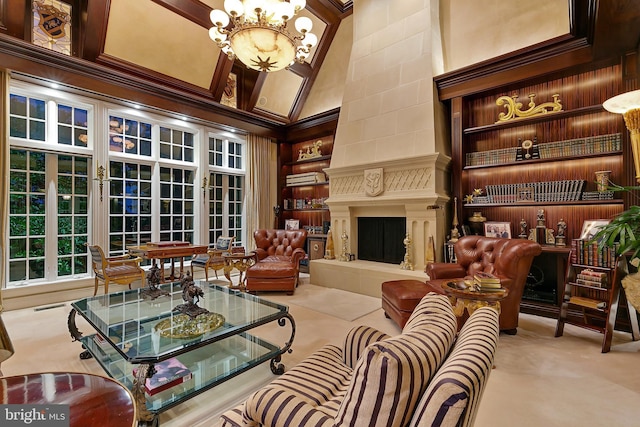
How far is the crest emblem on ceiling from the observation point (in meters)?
3.99

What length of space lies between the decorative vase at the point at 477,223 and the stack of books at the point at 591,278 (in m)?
1.34

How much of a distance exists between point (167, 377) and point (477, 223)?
4.19 meters

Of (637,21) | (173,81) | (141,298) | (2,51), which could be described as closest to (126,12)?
(173,81)

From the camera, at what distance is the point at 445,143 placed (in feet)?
14.9

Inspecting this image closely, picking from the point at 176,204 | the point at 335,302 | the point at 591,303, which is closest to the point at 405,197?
the point at 335,302

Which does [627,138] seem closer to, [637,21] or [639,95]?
[639,95]

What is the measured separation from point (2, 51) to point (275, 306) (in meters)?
4.49

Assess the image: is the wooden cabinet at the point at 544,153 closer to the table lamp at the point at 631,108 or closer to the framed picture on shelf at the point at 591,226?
the framed picture on shelf at the point at 591,226

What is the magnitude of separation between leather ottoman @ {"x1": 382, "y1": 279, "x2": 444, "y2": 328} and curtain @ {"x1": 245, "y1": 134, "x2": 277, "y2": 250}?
381 cm

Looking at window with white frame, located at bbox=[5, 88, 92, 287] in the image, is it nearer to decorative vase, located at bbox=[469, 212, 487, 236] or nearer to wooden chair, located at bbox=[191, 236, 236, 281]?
wooden chair, located at bbox=[191, 236, 236, 281]

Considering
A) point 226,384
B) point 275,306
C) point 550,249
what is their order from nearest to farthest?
1. point 226,384
2. point 275,306
3. point 550,249

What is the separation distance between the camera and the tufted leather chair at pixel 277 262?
14.6 feet

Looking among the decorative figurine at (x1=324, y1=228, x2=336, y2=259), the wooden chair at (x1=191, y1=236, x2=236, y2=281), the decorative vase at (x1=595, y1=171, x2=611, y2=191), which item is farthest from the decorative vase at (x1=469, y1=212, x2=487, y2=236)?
the wooden chair at (x1=191, y1=236, x2=236, y2=281)

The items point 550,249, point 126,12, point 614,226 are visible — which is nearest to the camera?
point 614,226
